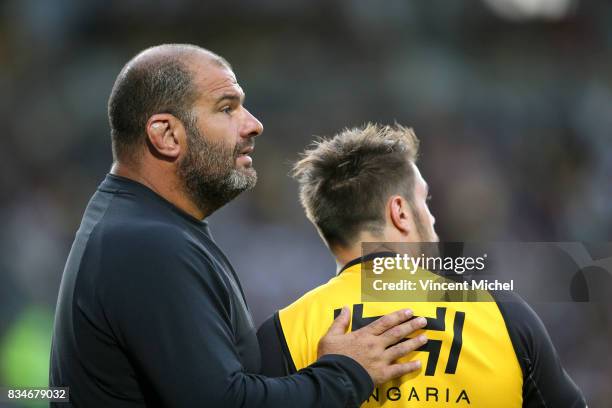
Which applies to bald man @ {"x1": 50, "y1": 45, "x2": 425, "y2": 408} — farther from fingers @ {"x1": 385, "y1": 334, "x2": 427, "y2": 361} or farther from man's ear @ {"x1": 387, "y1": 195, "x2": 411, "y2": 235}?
man's ear @ {"x1": 387, "y1": 195, "x2": 411, "y2": 235}

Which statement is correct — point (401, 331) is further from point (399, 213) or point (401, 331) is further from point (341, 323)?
point (399, 213)

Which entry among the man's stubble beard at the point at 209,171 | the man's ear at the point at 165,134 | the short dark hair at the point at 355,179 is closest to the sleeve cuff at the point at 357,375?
the short dark hair at the point at 355,179

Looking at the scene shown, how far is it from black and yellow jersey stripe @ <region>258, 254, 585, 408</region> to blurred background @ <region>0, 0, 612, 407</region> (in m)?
3.94

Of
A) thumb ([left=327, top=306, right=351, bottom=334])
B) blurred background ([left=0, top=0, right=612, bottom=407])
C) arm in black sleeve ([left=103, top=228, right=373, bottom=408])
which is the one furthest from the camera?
blurred background ([left=0, top=0, right=612, bottom=407])

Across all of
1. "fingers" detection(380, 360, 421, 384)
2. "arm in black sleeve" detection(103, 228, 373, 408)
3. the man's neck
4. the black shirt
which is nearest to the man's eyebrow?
the man's neck

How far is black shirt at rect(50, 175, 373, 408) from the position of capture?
6.70 ft

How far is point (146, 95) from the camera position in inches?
94.7

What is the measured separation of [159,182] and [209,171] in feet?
0.46

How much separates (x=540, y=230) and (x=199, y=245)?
544 centimetres

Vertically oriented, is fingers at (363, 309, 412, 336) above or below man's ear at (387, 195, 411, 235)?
below

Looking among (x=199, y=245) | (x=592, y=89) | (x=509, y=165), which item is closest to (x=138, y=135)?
(x=199, y=245)

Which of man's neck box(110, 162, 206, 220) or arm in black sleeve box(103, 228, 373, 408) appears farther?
man's neck box(110, 162, 206, 220)

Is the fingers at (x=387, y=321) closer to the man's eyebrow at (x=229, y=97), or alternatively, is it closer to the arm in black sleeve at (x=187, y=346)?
the arm in black sleeve at (x=187, y=346)

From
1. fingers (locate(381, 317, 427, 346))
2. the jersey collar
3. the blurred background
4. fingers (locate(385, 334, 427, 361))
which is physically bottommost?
fingers (locate(385, 334, 427, 361))
